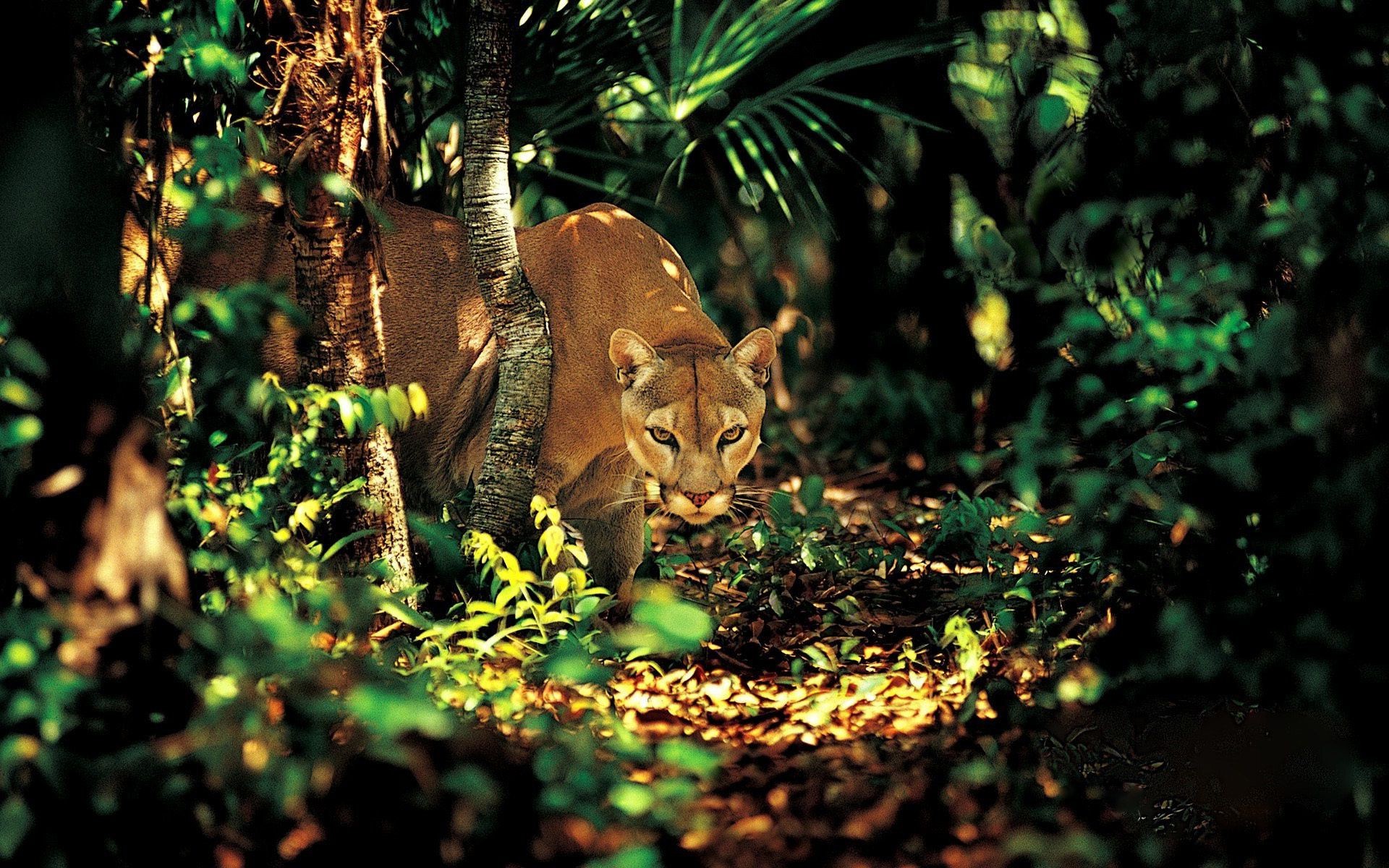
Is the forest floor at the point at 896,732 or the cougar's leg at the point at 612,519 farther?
the cougar's leg at the point at 612,519

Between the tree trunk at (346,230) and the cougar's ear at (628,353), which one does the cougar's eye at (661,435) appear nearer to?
the cougar's ear at (628,353)

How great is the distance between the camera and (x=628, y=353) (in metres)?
4.15

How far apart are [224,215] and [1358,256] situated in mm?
2278

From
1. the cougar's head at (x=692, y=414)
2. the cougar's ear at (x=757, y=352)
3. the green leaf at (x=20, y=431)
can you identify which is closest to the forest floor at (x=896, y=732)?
the cougar's head at (x=692, y=414)

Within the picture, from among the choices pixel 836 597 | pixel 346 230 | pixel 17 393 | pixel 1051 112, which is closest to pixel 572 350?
pixel 346 230

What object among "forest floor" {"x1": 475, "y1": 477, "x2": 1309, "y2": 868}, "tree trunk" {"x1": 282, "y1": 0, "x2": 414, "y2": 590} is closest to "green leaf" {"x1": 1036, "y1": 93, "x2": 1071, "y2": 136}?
"forest floor" {"x1": 475, "y1": 477, "x2": 1309, "y2": 868}

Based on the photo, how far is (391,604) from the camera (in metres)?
2.55

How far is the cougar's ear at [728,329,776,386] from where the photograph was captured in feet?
13.9

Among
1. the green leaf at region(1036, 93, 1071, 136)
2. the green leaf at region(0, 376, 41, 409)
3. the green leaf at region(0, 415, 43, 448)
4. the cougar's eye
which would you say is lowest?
the cougar's eye

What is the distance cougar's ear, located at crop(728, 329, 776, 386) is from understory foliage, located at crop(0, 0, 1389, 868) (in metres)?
0.48

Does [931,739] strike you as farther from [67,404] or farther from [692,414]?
[67,404]

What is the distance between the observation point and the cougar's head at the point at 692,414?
13.0ft

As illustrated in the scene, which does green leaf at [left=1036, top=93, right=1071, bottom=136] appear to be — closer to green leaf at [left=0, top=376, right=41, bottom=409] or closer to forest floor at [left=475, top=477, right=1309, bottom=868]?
forest floor at [left=475, top=477, right=1309, bottom=868]

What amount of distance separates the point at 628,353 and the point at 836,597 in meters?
1.14
